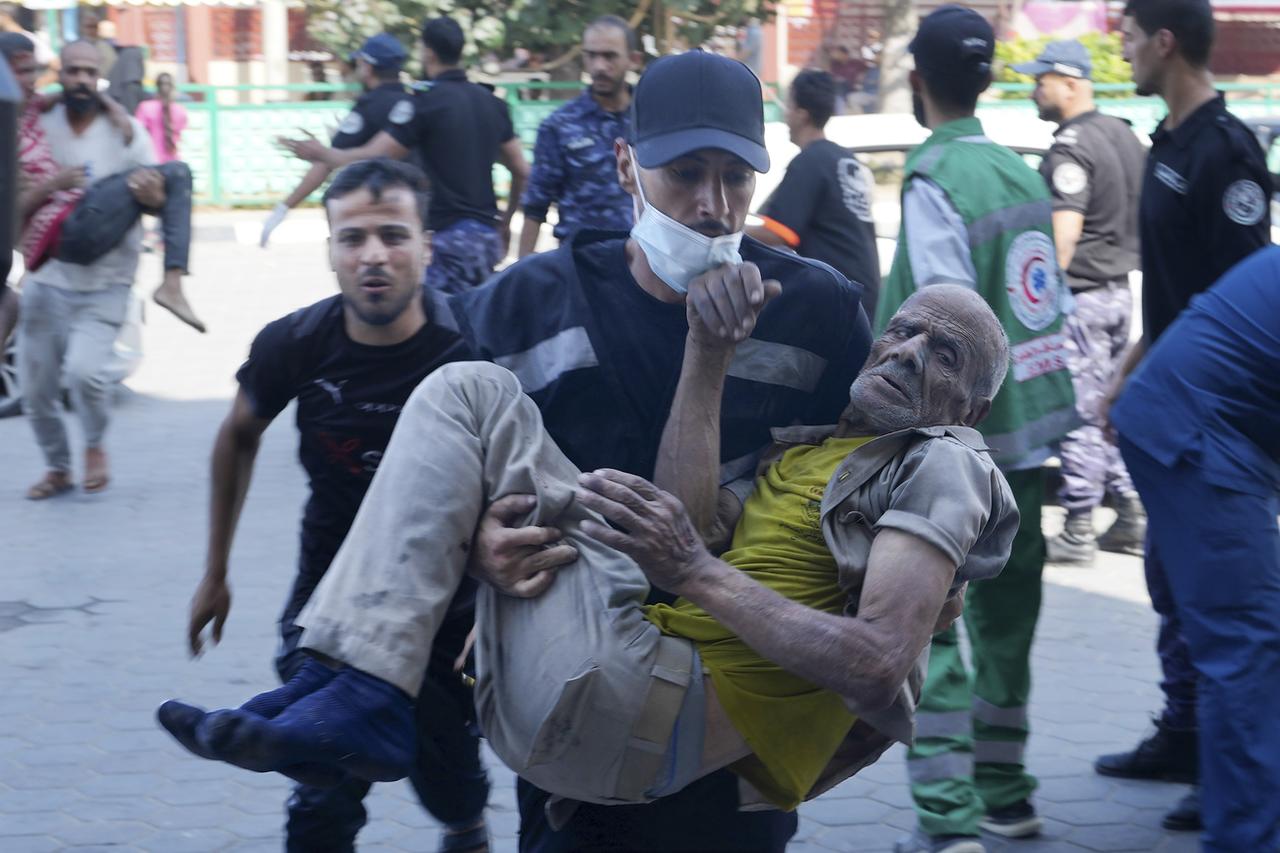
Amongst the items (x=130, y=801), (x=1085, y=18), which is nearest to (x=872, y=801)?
(x=130, y=801)

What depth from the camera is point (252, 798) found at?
477 cm

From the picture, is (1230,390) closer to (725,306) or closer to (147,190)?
(725,306)

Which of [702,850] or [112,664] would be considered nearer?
[702,850]

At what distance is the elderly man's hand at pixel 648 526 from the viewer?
2381mm

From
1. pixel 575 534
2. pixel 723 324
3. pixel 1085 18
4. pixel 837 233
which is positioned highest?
pixel 723 324

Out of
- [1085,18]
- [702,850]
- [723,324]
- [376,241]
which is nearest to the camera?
[723,324]

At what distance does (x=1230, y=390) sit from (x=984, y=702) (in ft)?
4.05

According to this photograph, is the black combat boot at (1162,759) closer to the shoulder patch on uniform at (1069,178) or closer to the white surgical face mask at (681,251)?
the white surgical face mask at (681,251)

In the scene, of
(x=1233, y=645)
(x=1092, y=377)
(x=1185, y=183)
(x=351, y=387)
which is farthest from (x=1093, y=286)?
(x=351, y=387)

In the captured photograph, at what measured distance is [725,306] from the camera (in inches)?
96.7

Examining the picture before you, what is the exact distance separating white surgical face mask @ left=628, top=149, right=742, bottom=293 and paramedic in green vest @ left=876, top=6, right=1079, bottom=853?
1.57m

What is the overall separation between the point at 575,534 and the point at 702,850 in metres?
0.59

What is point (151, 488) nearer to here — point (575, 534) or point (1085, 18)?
point (575, 534)

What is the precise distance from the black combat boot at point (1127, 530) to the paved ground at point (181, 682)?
0.11 metres
